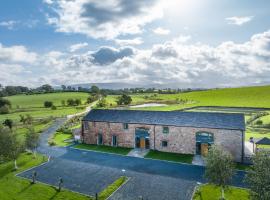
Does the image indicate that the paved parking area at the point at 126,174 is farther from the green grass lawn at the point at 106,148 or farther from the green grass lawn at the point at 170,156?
the green grass lawn at the point at 106,148

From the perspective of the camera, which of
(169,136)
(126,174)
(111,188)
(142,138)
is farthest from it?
(142,138)

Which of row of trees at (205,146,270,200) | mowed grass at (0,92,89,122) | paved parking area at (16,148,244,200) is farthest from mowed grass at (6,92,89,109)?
row of trees at (205,146,270,200)

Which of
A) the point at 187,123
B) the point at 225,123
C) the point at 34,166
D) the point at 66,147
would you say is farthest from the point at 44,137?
the point at 225,123

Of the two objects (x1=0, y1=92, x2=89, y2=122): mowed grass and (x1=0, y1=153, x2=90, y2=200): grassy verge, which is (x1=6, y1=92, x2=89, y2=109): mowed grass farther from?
(x1=0, y1=153, x2=90, y2=200): grassy verge

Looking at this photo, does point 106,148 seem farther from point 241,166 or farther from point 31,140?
point 241,166

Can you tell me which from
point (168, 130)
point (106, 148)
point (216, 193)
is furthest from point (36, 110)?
point (216, 193)

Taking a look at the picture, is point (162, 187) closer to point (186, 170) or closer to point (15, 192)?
point (186, 170)
